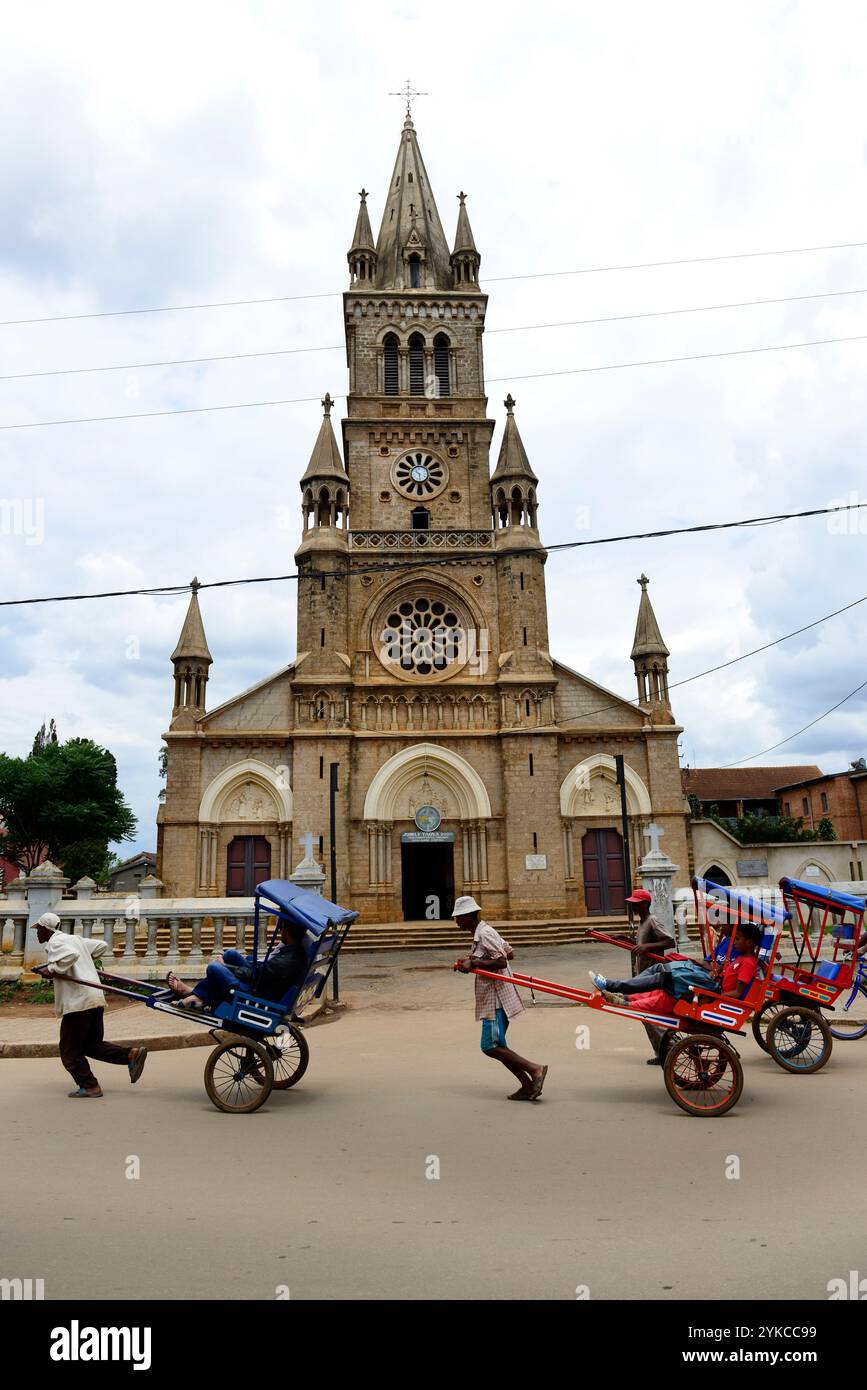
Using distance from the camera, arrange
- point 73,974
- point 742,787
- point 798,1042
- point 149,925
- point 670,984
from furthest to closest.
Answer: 1. point 742,787
2. point 149,925
3. point 798,1042
4. point 73,974
5. point 670,984

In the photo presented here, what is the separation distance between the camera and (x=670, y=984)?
746cm

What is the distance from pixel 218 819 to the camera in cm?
2708

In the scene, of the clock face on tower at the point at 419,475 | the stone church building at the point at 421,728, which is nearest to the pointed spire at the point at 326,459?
the stone church building at the point at 421,728

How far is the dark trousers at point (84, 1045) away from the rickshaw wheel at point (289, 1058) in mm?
1327

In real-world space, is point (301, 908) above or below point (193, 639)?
below

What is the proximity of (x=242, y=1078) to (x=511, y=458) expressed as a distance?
26.6 m

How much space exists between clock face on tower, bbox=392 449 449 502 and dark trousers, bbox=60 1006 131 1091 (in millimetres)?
25392

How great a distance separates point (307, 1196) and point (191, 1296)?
140 centimetres

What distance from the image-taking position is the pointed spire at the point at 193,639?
28.2 meters

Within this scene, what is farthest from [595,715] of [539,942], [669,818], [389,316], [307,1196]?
[307,1196]

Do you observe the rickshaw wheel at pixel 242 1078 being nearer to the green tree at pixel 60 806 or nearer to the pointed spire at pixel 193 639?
the pointed spire at pixel 193 639

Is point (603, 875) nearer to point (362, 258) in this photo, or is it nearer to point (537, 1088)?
point (537, 1088)

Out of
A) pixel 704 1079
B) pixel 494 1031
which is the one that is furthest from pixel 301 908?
pixel 704 1079
